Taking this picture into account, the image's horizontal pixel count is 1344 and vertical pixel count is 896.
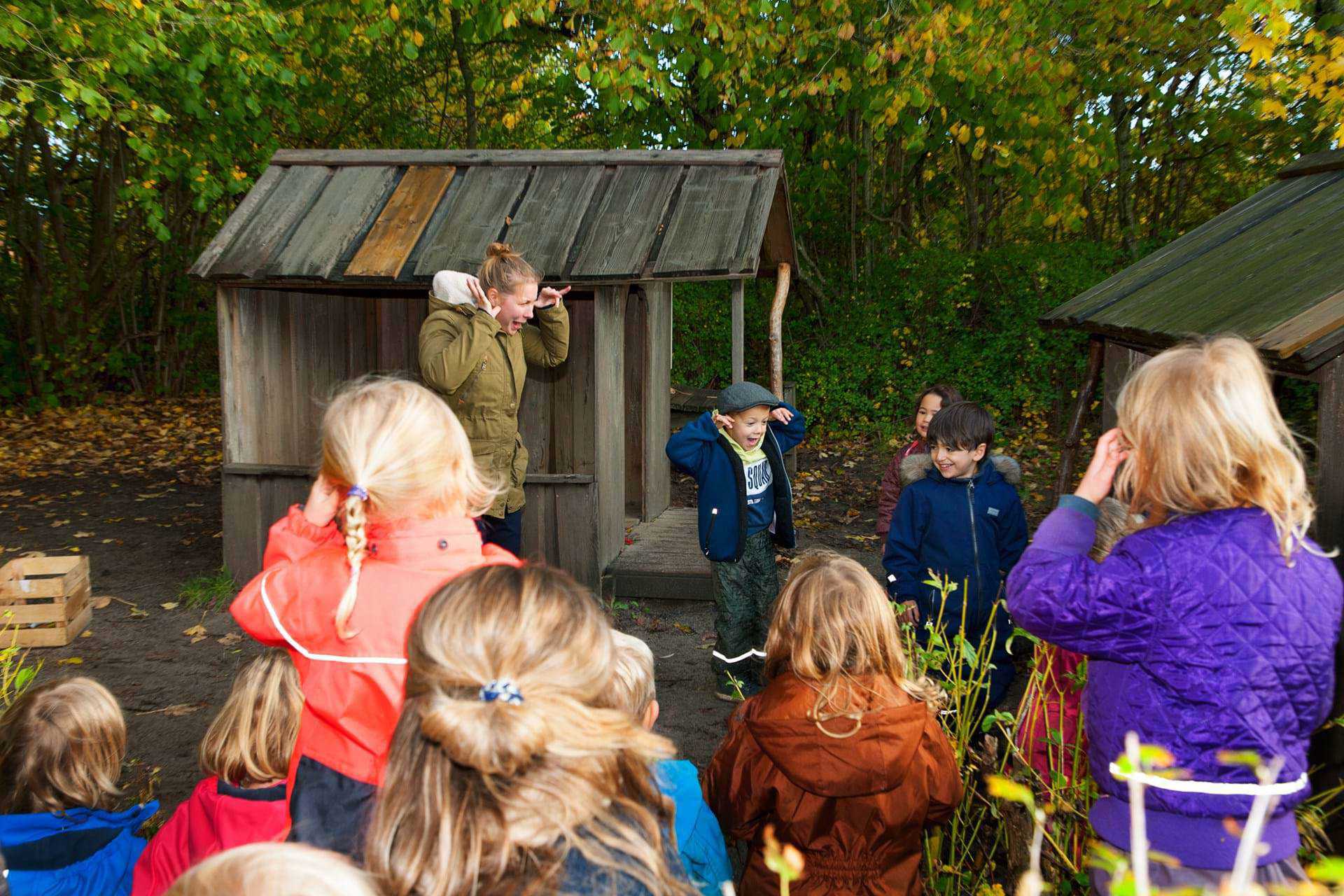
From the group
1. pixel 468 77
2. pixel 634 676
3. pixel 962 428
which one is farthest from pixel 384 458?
pixel 468 77

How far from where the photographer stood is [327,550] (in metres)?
2.37

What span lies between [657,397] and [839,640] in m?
Answer: 5.97

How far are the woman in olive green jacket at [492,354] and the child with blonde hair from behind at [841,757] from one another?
2812 millimetres

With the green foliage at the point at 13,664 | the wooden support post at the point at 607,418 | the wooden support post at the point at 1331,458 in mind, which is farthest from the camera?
the wooden support post at the point at 607,418

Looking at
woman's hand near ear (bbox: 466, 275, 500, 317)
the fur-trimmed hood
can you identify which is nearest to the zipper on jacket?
the fur-trimmed hood

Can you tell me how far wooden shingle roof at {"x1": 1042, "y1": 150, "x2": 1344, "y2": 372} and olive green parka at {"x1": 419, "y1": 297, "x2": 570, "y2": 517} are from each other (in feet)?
9.43

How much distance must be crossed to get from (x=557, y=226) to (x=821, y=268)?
27.8ft

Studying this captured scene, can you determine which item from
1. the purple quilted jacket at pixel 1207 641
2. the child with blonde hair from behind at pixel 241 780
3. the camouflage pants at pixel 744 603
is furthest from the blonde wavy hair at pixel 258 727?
the camouflage pants at pixel 744 603

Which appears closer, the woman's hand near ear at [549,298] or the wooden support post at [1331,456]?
the wooden support post at [1331,456]

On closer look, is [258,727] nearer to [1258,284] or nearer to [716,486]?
[716,486]

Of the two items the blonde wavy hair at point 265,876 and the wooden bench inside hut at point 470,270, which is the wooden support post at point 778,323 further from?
the blonde wavy hair at point 265,876

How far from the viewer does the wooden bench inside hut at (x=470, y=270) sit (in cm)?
613

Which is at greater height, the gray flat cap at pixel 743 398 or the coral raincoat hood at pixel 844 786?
the gray flat cap at pixel 743 398

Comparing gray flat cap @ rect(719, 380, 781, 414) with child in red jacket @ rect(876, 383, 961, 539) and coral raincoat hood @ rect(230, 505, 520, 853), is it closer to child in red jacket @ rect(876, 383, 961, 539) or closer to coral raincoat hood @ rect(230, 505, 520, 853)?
child in red jacket @ rect(876, 383, 961, 539)
